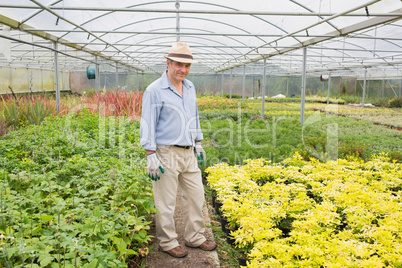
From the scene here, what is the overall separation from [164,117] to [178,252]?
1178 mm

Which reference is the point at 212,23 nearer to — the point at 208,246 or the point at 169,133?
the point at 169,133

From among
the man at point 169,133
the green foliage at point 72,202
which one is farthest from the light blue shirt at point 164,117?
the green foliage at point 72,202

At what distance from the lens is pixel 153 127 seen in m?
2.68

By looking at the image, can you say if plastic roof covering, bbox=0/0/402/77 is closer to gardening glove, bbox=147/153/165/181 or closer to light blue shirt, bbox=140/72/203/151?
light blue shirt, bbox=140/72/203/151

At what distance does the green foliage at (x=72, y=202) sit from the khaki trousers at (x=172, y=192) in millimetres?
133

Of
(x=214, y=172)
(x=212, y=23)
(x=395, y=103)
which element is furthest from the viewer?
(x=395, y=103)

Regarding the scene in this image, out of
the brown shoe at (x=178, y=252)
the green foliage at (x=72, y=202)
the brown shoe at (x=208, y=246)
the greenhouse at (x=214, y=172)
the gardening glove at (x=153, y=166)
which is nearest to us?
the green foliage at (x=72, y=202)

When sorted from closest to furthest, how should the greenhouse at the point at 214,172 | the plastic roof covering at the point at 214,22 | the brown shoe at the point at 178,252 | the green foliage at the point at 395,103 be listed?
the greenhouse at the point at 214,172, the brown shoe at the point at 178,252, the plastic roof covering at the point at 214,22, the green foliage at the point at 395,103

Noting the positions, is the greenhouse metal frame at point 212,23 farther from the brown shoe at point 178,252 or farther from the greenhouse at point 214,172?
the brown shoe at point 178,252

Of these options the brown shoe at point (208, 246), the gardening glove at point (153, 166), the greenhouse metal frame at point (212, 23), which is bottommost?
the brown shoe at point (208, 246)

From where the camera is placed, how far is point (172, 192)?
2803 mm

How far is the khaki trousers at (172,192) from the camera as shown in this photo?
2.76 meters

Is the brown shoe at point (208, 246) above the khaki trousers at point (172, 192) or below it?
below

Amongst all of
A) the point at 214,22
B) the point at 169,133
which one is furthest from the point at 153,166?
the point at 214,22
